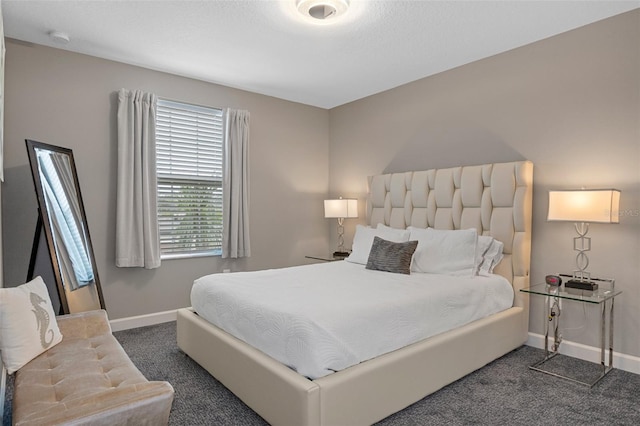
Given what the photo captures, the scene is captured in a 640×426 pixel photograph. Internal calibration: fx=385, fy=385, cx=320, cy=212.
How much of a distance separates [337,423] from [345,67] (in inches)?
125

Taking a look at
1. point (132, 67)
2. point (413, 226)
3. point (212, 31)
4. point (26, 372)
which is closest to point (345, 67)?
point (212, 31)

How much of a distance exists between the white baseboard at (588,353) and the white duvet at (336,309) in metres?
0.46

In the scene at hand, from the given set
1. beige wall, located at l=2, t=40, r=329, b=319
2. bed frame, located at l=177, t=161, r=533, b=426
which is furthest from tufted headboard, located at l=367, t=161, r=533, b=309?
beige wall, located at l=2, t=40, r=329, b=319

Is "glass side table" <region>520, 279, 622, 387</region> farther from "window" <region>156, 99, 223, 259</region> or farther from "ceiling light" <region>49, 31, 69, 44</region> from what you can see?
"ceiling light" <region>49, 31, 69, 44</region>

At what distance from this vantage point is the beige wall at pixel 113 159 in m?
3.21

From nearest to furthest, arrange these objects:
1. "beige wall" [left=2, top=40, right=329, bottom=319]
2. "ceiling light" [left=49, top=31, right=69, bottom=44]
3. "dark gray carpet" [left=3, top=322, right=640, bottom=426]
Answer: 1. "dark gray carpet" [left=3, top=322, right=640, bottom=426]
2. "ceiling light" [left=49, top=31, right=69, bottom=44]
3. "beige wall" [left=2, top=40, right=329, bottom=319]

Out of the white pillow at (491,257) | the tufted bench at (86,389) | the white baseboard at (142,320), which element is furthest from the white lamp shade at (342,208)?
the tufted bench at (86,389)

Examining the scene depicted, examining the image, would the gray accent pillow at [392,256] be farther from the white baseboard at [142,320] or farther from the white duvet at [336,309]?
the white baseboard at [142,320]

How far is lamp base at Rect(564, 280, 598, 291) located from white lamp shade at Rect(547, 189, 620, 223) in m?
0.45

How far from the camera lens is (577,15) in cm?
283

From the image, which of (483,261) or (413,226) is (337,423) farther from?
(413,226)

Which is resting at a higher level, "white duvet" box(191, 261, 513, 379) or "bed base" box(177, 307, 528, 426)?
"white duvet" box(191, 261, 513, 379)

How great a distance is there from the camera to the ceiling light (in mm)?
3074

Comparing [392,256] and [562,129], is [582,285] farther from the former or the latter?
[392,256]
